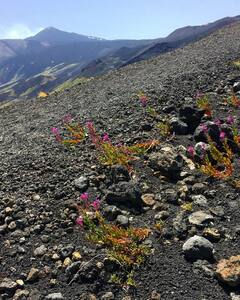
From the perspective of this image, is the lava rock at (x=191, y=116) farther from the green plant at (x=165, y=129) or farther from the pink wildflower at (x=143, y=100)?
the pink wildflower at (x=143, y=100)

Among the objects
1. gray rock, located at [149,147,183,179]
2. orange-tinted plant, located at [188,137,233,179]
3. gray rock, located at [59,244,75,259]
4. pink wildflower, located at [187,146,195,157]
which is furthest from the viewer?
pink wildflower, located at [187,146,195,157]

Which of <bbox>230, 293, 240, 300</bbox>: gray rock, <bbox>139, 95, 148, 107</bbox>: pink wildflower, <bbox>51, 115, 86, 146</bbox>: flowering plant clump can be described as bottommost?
<bbox>230, 293, 240, 300</bbox>: gray rock

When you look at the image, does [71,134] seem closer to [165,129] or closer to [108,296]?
[165,129]

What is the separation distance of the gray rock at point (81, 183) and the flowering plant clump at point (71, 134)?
8.19 feet

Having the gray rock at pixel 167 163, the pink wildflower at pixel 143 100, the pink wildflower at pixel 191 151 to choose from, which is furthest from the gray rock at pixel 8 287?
the pink wildflower at pixel 143 100

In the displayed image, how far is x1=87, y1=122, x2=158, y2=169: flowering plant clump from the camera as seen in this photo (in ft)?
30.8

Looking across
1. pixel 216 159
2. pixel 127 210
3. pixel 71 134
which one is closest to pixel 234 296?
pixel 127 210

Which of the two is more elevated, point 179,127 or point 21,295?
point 179,127

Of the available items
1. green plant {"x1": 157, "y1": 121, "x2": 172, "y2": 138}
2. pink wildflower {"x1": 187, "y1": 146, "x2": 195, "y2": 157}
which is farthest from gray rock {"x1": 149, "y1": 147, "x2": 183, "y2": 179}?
green plant {"x1": 157, "y1": 121, "x2": 172, "y2": 138}

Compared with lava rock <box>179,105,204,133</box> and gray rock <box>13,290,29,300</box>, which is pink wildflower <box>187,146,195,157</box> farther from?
gray rock <box>13,290,29,300</box>

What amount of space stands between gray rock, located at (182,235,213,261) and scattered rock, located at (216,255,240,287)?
0.91 feet

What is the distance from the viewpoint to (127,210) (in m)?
7.79

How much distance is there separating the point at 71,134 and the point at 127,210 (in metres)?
4.96

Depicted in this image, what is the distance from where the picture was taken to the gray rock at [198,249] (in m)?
6.34
